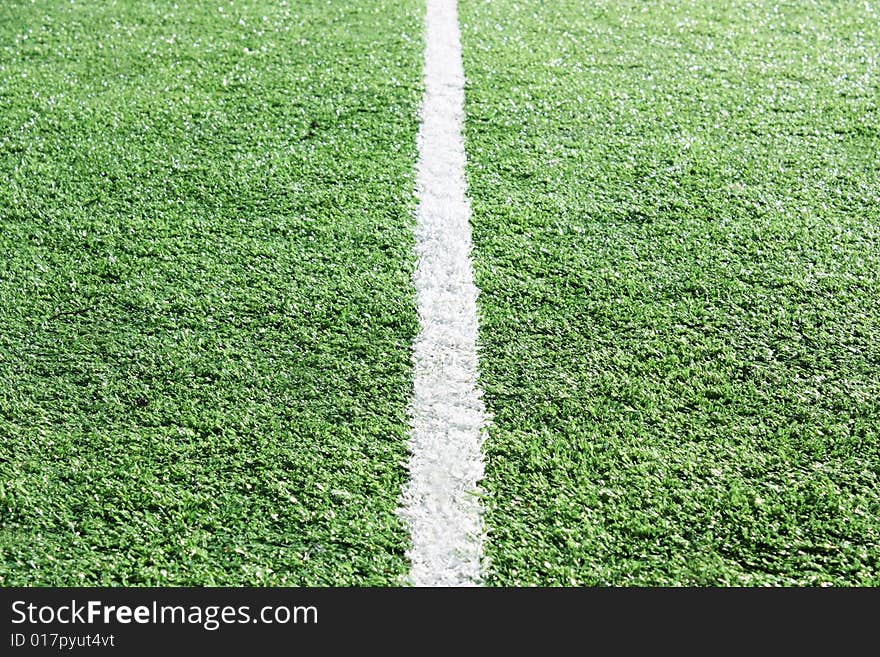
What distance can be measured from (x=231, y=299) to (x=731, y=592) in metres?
1.70

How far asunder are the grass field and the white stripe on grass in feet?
0.16

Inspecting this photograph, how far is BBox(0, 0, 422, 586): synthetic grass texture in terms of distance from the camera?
2.00 m

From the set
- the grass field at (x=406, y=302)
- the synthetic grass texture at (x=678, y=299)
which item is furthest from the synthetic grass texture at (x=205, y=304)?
the synthetic grass texture at (x=678, y=299)

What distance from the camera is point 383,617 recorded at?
74.0 inches

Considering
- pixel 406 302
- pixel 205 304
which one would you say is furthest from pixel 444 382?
pixel 205 304

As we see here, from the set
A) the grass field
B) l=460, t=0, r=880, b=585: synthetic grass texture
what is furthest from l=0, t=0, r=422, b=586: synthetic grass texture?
l=460, t=0, r=880, b=585: synthetic grass texture

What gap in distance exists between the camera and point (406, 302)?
8.64 ft

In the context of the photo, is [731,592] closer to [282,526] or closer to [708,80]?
[282,526]

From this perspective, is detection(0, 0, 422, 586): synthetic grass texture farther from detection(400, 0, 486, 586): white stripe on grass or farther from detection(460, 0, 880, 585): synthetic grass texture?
detection(460, 0, 880, 585): synthetic grass texture

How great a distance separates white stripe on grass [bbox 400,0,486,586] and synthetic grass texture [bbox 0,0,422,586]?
57mm

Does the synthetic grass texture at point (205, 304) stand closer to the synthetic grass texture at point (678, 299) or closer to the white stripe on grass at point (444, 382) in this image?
the white stripe on grass at point (444, 382)

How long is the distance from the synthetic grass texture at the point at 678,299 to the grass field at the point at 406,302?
0.01 metres

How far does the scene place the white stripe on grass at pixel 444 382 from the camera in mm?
1988

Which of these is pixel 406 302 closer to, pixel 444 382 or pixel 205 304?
pixel 444 382
